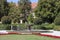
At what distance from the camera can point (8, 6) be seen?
59188 mm

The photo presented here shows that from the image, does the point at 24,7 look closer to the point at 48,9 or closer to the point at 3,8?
the point at 3,8

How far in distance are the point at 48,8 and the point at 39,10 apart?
206 centimetres

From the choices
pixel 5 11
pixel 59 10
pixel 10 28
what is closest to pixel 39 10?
pixel 59 10

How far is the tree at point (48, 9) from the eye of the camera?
4464cm

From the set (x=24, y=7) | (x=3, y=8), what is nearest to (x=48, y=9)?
(x=24, y=7)

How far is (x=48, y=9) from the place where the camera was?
148 feet

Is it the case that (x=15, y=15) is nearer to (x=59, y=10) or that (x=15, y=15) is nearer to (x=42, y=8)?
(x=42, y=8)

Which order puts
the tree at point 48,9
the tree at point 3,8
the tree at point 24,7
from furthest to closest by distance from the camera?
the tree at point 3,8
the tree at point 24,7
the tree at point 48,9

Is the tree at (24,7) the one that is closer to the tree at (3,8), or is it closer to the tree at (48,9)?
the tree at (3,8)

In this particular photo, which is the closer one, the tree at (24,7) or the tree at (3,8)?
the tree at (24,7)

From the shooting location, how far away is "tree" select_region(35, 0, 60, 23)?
44644 millimetres

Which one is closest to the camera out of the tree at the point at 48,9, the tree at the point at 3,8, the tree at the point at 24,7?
the tree at the point at 48,9

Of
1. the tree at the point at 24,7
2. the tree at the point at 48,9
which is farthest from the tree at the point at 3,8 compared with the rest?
the tree at the point at 48,9

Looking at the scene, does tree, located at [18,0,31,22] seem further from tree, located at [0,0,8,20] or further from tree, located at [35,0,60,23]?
tree, located at [35,0,60,23]
